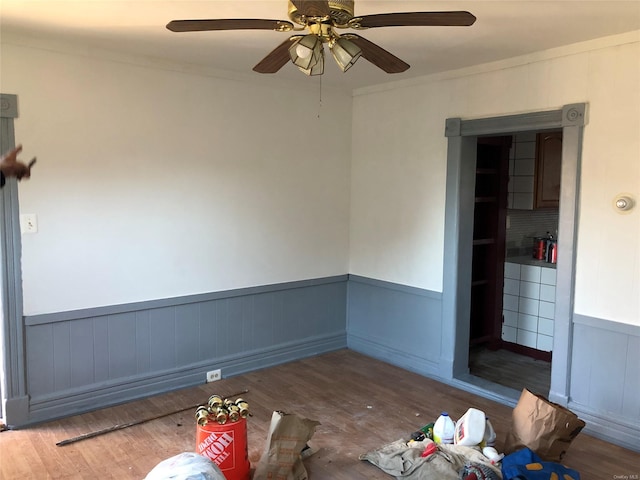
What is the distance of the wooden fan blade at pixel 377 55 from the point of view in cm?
220

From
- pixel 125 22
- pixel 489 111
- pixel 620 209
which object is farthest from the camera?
pixel 489 111

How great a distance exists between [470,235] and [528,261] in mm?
980

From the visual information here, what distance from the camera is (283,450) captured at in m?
2.73

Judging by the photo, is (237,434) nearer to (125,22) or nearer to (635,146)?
(125,22)

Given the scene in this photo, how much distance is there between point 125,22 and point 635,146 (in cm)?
291

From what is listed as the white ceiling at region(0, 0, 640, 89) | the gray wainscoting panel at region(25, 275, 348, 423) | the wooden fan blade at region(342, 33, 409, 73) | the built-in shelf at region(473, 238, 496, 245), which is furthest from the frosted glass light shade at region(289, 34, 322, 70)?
the built-in shelf at region(473, 238, 496, 245)

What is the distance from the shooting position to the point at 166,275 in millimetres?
3852

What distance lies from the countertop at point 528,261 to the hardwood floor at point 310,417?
1407mm

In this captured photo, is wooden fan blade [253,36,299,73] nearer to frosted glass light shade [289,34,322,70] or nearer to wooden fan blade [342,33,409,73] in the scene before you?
frosted glass light shade [289,34,322,70]

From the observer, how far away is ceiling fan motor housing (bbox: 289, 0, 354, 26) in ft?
6.45

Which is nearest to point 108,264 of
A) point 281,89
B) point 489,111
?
point 281,89

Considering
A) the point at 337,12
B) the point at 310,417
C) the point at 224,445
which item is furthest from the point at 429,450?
the point at 337,12

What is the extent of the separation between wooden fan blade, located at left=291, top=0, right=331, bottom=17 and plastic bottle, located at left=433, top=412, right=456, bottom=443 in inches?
89.6

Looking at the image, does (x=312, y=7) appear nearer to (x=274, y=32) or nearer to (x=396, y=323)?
(x=274, y=32)
